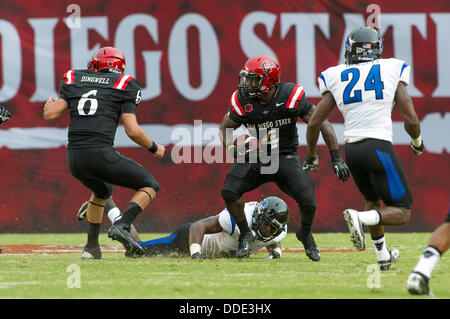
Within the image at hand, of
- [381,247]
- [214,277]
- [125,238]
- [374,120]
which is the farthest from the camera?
[125,238]

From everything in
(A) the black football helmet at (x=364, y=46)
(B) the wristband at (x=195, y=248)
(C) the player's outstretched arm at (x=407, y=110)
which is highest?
(A) the black football helmet at (x=364, y=46)

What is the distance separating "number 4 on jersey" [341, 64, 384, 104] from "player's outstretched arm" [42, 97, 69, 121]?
7.55 feet

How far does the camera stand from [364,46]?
5.68m

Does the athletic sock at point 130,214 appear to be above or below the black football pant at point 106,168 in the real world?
below

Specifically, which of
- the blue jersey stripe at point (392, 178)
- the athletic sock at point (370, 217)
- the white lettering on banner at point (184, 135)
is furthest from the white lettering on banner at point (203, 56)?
the athletic sock at point (370, 217)

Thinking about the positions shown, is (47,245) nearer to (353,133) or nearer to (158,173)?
(158,173)

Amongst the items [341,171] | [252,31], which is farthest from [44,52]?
[341,171]

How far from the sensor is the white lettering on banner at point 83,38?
10.2m

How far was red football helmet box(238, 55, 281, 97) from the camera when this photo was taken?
21.7 ft

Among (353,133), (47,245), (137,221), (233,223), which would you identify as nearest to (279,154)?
(233,223)

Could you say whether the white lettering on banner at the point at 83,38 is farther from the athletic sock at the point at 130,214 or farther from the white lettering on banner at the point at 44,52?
the athletic sock at the point at 130,214

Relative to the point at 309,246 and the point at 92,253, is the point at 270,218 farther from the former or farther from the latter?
the point at 92,253

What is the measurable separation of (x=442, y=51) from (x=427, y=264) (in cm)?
654

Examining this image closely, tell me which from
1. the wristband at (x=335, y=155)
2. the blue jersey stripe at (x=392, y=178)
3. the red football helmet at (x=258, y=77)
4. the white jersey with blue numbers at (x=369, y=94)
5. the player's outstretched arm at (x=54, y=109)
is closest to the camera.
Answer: the blue jersey stripe at (x=392, y=178)
